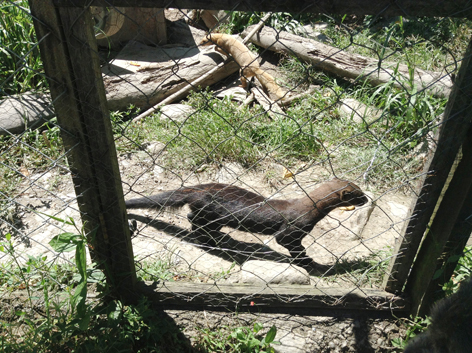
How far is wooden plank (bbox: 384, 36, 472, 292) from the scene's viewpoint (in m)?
1.74

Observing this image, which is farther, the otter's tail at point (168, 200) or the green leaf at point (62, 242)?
the otter's tail at point (168, 200)

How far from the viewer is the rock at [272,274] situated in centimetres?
267

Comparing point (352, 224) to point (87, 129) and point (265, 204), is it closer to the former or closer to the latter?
point (265, 204)

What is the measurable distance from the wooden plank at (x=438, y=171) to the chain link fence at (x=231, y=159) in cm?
6

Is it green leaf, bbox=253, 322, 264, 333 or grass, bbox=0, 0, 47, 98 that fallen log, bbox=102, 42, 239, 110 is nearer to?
grass, bbox=0, 0, 47, 98

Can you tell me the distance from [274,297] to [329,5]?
1.71 m

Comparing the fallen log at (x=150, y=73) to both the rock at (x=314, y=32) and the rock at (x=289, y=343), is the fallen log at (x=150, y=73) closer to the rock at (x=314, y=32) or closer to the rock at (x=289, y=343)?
the rock at (x=314, y=32)

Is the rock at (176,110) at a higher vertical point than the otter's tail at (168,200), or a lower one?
higher

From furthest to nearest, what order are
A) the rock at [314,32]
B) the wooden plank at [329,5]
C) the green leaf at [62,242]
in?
the rock at [314,32], the green leaf at [62,242], the wooden plank at [329,5]

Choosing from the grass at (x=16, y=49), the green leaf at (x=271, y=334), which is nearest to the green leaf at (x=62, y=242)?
the green leaf at (x=271, y=334)

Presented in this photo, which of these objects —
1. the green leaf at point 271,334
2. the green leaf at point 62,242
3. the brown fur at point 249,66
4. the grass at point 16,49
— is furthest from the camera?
the brown fur at point 249,66

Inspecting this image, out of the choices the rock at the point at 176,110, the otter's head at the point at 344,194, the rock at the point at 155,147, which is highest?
the rock at the point at 176,110

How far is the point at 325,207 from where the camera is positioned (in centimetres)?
330

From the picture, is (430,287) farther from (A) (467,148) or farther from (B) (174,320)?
(B) (174,320)
